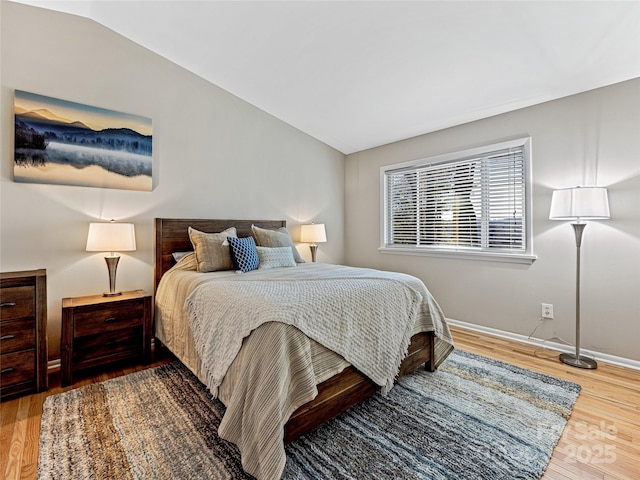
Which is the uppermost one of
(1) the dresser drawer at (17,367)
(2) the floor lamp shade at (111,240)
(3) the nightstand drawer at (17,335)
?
(2) the floor lamp shade at (111,240)

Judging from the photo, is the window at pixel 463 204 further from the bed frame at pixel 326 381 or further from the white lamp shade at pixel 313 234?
the bed frame at pixel 326 381

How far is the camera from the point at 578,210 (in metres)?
2.40

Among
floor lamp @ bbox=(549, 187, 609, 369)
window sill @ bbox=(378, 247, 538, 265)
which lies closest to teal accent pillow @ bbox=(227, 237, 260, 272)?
window sill @ bbox=(378, 247, 538, 265)

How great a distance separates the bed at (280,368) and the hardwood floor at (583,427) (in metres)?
0.68

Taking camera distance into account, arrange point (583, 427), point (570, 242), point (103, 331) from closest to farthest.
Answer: point (583, 427) < point (103, 331) < point (570, 242)

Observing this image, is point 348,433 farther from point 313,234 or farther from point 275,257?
point 313,234

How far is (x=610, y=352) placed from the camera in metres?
2.55

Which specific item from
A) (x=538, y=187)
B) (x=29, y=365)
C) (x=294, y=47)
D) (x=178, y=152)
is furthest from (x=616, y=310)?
(x=29, y=365)

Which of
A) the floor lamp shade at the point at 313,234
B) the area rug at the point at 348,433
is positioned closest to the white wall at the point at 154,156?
the floor lamp shade at the point at 313,234

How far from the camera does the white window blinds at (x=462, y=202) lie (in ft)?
10.1

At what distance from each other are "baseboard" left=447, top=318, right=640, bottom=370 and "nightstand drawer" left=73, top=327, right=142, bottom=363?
10.6ft

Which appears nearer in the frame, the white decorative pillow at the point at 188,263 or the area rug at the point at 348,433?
the area rug at the point at 348,433

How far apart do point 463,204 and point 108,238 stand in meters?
3.51

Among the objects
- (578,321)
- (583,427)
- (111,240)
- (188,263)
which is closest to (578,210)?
(578,321)
